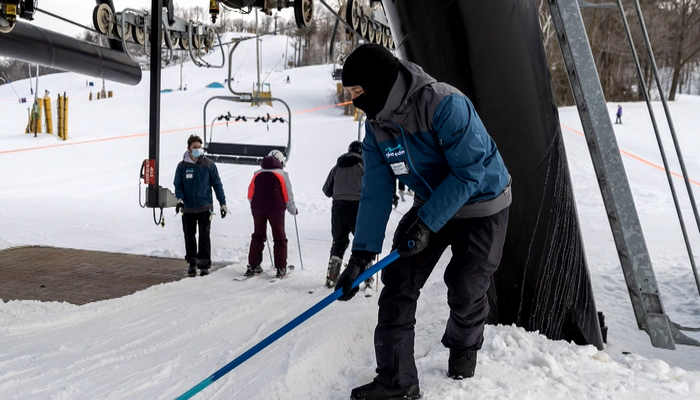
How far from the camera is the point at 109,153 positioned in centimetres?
2197

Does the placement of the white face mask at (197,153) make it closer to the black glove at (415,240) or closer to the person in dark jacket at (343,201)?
the person in dark jacket at (343,201)

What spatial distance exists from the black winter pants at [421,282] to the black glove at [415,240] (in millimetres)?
213

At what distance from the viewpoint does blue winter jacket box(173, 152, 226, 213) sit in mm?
7504

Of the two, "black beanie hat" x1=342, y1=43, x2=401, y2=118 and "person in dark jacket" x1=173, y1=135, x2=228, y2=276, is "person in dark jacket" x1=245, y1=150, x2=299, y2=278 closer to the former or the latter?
"person in dark jacket" x1=173, y1=135, x2=228, y2=276

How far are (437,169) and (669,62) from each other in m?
55.0

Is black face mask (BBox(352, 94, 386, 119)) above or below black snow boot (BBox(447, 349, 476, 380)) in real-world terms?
above

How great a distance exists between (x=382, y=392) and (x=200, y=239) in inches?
192

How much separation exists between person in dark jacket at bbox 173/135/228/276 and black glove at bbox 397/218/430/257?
492cm

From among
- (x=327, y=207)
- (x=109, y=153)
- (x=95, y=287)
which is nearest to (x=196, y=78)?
(x=109, y=153)

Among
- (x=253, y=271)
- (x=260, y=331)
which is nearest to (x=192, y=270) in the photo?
(x=253, y=271)

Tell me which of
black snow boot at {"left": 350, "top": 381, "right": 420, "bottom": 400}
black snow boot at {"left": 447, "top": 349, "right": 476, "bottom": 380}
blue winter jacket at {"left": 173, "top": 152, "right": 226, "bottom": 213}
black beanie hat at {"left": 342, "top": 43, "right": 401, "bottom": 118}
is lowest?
black snow boot at {"left": 350, "top": 381, "right": 420, "bottom": 400}

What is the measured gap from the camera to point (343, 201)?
6.98m

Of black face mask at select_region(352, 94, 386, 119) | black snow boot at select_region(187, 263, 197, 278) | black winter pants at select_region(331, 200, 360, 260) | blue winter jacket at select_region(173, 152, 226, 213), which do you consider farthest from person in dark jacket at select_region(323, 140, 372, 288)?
black face mask at select_region(352, 94, 386, 119)

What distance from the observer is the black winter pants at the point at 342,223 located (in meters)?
6.96
